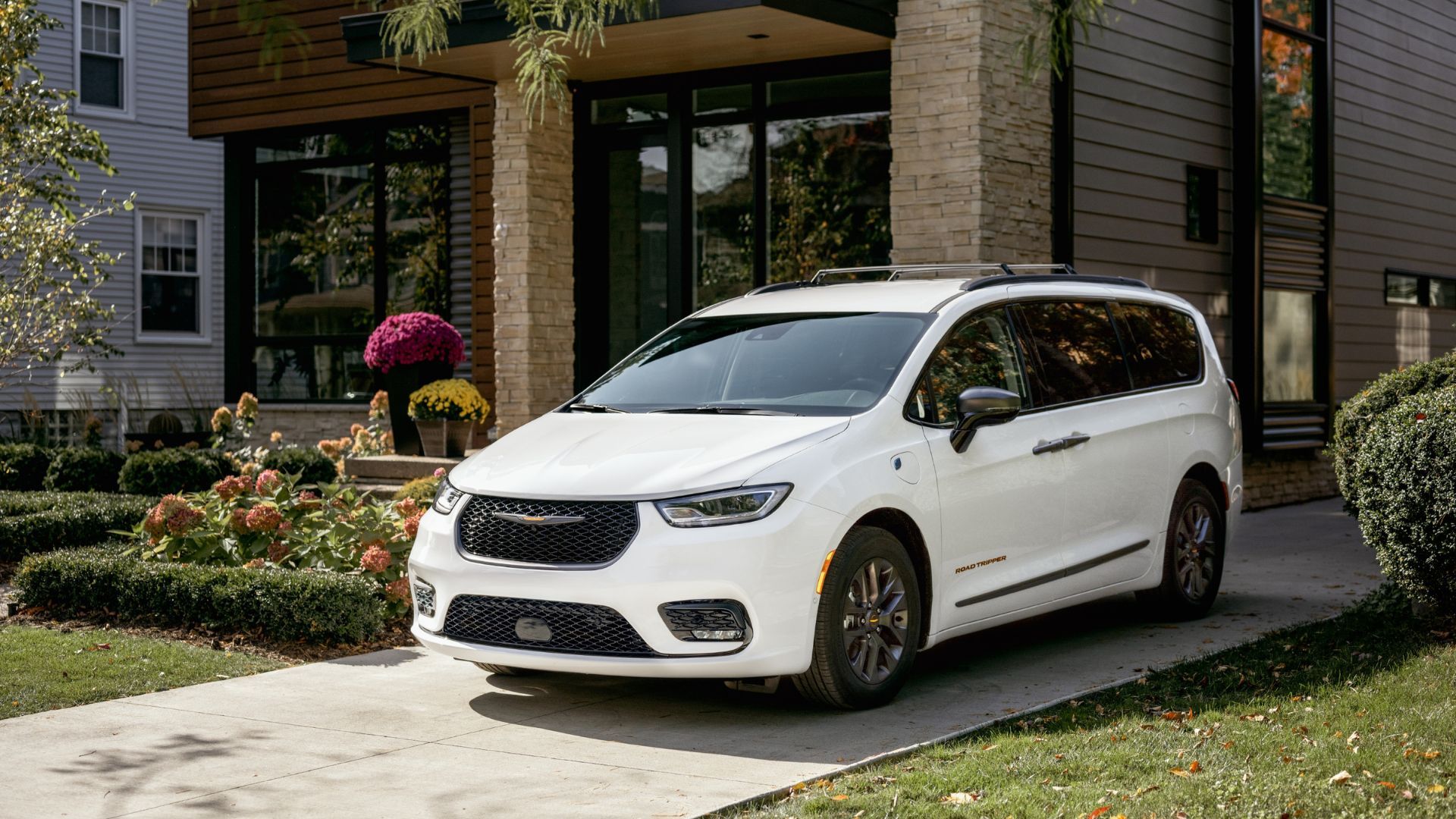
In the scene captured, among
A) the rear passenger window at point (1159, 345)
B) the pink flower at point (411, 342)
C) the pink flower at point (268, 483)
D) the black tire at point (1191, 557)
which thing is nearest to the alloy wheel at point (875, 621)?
the black tire at point (1191, 557)

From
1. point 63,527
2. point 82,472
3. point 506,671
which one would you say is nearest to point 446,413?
point 82,472

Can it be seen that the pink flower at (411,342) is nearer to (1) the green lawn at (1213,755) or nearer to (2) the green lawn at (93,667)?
(2) the green lawn at (93,667)

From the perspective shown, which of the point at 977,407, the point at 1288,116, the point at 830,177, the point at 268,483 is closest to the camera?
the point at 977,407

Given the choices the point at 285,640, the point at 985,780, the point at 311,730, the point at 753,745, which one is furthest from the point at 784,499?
the point at 285,640

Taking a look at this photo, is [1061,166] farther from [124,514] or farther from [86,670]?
[86,670]

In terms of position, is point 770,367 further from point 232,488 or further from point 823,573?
point 232,488

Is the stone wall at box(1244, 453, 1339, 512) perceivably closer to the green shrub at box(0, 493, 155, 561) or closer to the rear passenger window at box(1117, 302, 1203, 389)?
the rear passenger window at box(1117, 302, 1203, 389)

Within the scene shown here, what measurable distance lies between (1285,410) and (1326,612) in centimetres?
664

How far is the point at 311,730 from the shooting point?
6164mm

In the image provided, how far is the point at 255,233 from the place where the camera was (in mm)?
17547

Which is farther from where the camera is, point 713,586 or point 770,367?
point 770,367

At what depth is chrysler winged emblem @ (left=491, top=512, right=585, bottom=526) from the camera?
614cm

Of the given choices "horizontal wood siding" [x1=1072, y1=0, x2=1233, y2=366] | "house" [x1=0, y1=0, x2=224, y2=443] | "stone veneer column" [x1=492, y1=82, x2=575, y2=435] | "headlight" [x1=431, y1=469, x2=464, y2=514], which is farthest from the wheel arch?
"house" [x1=0, y1=0, x2=224, y2=443]

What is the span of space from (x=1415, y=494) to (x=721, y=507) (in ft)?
12.1
